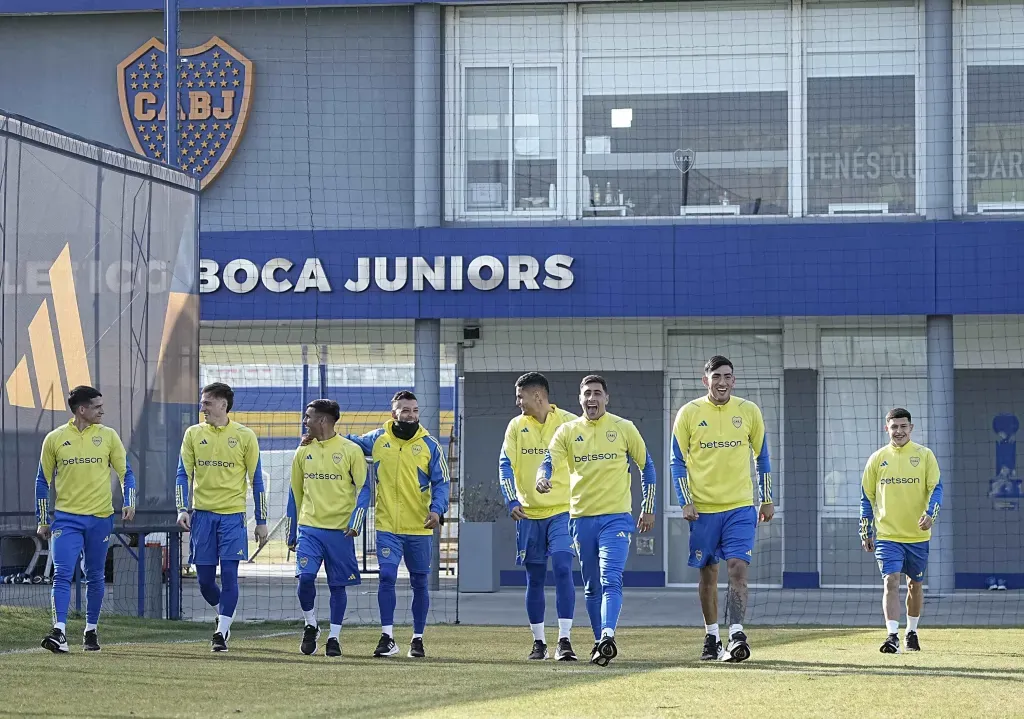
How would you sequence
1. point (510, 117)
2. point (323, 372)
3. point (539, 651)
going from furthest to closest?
point (323, 372)
point (510, 117)
point (539, 651)

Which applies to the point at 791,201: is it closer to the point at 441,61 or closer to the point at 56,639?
the point at 441,61

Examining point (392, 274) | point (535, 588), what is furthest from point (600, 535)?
point (392, 274)

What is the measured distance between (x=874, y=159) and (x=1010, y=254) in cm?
233

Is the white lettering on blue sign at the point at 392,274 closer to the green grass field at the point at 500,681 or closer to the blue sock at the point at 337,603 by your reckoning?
the green grass field at the point at 500,681

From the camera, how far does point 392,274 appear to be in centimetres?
2047

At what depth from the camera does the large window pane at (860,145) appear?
20781 mm

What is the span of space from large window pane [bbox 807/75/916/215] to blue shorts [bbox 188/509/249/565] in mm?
11335

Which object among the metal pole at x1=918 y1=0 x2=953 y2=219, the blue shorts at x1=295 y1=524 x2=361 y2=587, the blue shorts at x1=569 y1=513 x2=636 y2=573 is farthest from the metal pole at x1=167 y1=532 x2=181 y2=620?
the metal pole at x1=918 y1=0 x2=953 y2=219

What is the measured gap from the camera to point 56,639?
1100 cm

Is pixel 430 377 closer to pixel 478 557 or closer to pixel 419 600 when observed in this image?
pixel 478 557

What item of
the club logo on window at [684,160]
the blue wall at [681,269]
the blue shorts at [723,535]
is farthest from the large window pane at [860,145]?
the blue shorts at [723,535]

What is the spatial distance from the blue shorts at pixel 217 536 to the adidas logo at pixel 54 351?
2078 mm

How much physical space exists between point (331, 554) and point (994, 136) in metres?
13.0

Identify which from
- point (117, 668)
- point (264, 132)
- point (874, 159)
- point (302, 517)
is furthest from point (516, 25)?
point (117, 668)
